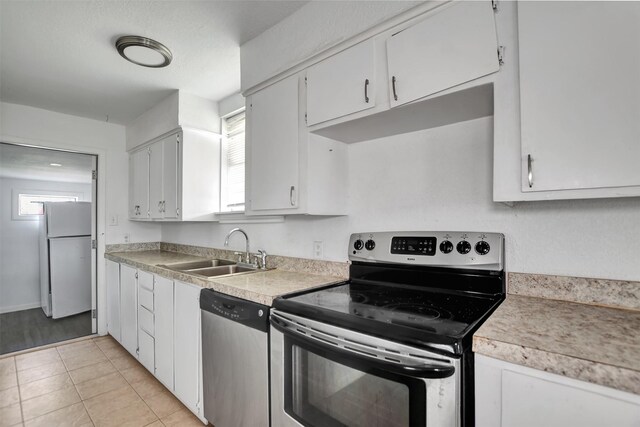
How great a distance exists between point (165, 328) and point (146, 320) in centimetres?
42

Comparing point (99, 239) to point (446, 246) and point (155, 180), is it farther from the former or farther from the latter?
point (446, 246)

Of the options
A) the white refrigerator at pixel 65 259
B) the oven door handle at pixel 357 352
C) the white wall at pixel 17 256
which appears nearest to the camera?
the oven door handle at pixel 357 352

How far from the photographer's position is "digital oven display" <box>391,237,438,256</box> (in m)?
1.47

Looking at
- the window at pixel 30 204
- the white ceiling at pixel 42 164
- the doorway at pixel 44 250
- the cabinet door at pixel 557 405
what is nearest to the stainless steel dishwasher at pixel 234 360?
the cabinet door at pixel 557 405

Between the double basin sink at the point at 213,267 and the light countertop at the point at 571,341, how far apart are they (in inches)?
70.3

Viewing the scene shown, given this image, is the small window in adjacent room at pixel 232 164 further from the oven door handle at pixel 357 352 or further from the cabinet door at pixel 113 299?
the oven door handle at pixel 357 352

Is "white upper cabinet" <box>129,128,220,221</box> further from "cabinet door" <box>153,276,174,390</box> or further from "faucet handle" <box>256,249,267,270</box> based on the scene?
"faucet handle" <box>256,249,267,270</box>

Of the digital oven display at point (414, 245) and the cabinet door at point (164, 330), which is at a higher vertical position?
the digital oven display at point (414, 245)

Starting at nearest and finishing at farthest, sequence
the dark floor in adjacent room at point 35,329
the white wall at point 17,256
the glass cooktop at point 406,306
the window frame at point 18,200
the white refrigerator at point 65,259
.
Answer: the glass cooktop at point 406,306 → the dark floor in adjacent room at point 35,329 → the white refrigerator at point 65,259 → the white wall at point 17,256 → the window frame at point 18,200

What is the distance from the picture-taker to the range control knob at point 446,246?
1408 millimetres

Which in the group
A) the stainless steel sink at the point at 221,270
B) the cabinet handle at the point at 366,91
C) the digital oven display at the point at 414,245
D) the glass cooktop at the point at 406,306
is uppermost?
the cabinet handle at the point at 366,91

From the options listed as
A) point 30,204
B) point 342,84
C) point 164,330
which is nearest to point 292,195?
point 342,84

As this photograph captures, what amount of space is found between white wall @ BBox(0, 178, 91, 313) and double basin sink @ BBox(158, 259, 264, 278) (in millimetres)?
4074

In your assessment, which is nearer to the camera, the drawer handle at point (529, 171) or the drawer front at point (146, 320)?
the drawer handle at point (529, 171)
